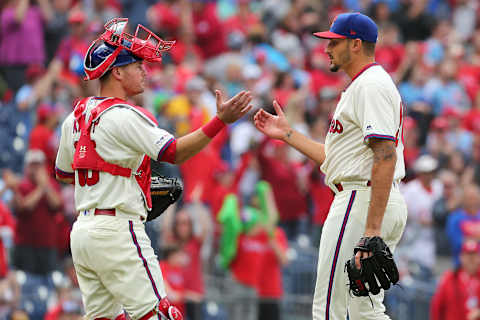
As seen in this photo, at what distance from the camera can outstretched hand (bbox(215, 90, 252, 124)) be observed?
617 cm

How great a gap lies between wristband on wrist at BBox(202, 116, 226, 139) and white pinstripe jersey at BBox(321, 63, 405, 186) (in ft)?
2.53

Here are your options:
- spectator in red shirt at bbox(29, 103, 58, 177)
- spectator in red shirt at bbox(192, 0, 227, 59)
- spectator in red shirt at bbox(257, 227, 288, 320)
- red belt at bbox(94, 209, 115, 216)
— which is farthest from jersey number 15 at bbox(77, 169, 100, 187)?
spectator in red shirt at bbox(192, 0, 227, 59)

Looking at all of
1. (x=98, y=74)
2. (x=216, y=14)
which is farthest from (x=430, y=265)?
(x=98, y=74)

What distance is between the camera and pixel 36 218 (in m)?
11.3

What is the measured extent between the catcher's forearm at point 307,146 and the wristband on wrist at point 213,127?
38.5 inches

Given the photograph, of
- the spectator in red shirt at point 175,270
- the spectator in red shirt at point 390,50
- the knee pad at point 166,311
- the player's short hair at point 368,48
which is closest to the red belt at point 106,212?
the knee pad at point 166,311

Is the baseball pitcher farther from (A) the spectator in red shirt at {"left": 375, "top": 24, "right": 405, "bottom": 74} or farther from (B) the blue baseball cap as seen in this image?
(A) the spectator in red shirt at {"left": 375, "top": 24, "right": 405, "bottom": 74}

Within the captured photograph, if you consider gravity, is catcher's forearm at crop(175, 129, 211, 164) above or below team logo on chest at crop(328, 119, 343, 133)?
below

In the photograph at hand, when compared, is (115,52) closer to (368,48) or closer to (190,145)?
(190,145)

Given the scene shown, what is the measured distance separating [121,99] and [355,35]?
1.55 m

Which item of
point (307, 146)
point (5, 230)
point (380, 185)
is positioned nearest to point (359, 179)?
point (380, 185)

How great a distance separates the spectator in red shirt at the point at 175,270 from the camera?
11.0 metres

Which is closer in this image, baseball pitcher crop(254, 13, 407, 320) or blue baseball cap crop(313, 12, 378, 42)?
baseball pitcher crop(254, 13, 407, 320)

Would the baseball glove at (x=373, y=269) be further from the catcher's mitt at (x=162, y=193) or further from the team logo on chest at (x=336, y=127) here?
the catcher's mitt at (x=162, y=193)
